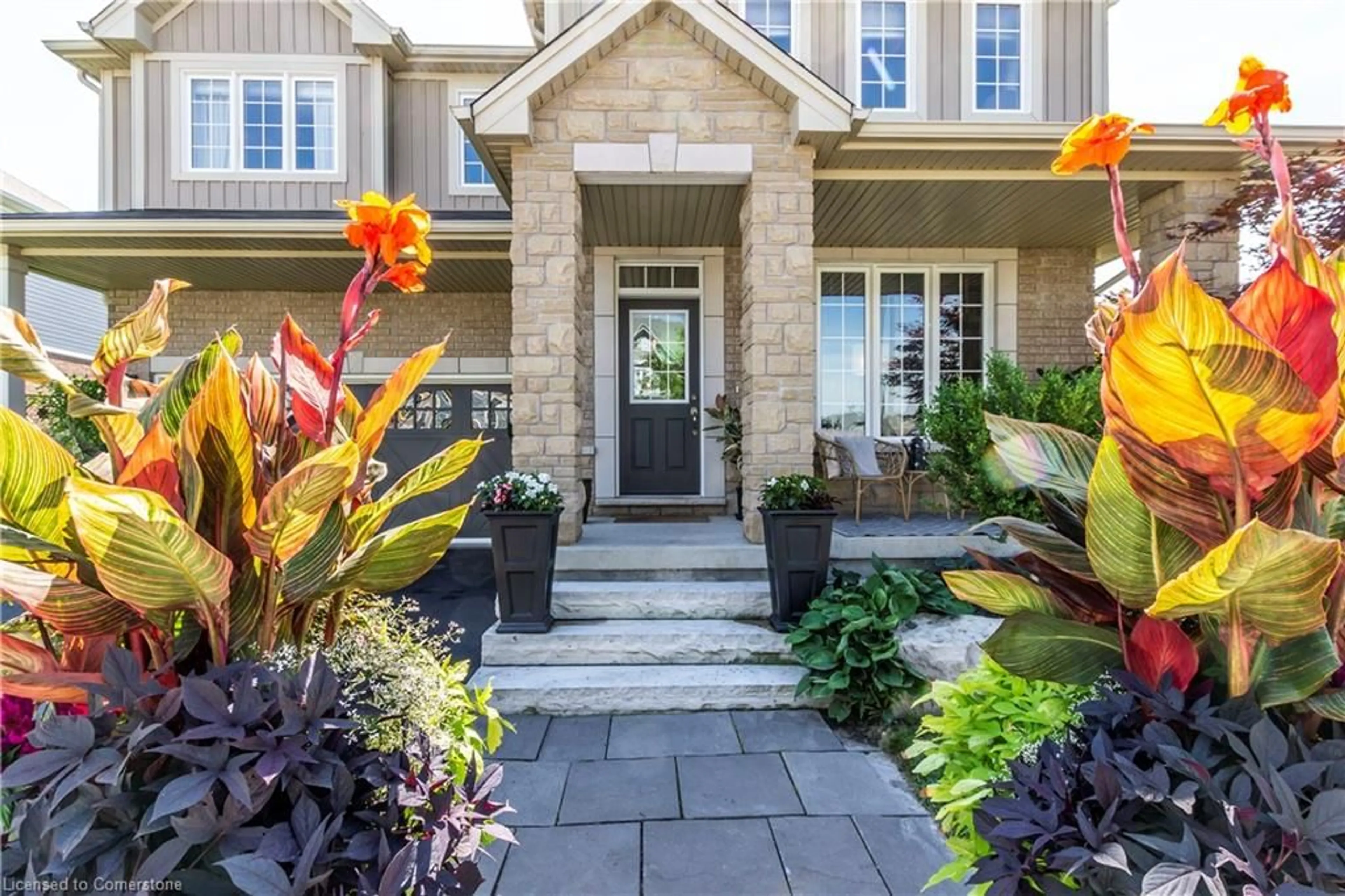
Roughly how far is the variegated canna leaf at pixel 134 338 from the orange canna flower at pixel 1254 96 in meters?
2.20

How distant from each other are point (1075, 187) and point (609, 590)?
469 centimetres

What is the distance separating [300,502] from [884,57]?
7152mm

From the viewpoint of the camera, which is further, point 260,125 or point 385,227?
point 260,125

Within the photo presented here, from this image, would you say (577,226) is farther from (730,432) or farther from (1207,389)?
(1207,389)

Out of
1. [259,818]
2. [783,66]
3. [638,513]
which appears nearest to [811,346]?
[783,66]

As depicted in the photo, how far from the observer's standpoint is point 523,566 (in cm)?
380

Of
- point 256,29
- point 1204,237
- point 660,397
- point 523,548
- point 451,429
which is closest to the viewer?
point 523,548

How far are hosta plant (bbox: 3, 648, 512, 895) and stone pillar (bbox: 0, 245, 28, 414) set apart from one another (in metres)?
6.76

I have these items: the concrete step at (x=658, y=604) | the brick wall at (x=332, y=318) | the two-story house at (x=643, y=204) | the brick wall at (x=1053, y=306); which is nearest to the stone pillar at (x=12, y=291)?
the two-story house at (x=643, y=204)

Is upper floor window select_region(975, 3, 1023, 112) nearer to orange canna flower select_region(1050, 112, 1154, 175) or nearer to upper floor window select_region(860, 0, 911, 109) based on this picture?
upper floor window select_region(860, 0, 911, 109)

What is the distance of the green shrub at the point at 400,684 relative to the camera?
139cm

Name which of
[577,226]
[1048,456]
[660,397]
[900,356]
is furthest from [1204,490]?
[900,356]

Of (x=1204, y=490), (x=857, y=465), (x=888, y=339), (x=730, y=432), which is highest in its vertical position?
(x=888, y=339)

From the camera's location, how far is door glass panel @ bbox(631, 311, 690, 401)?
6668 millimetres
